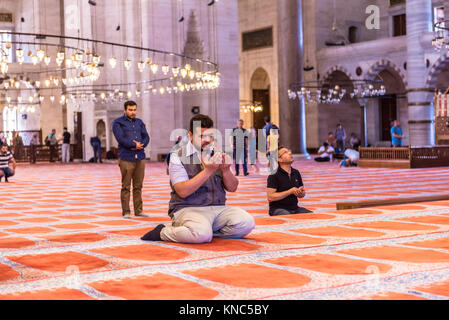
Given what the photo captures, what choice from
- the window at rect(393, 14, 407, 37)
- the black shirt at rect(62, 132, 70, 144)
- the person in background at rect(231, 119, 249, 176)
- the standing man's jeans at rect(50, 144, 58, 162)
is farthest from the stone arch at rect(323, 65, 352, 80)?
the person in background at rect(231, 119, 249, 176)

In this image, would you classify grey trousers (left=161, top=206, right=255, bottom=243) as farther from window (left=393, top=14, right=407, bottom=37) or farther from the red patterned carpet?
window (left=393, top=14, right=407, bottom=37)

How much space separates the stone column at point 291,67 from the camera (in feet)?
60.2

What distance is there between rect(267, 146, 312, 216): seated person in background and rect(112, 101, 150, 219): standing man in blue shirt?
1313 millimetres

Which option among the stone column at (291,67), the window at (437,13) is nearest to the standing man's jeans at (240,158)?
the stone column at (291,67)

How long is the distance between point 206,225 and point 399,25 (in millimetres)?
21129

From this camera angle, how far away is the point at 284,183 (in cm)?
510

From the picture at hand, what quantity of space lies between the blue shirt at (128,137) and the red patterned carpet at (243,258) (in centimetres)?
57

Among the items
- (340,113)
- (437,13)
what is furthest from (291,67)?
(437,13)

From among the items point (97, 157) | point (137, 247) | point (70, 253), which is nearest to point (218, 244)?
point (137, 247)

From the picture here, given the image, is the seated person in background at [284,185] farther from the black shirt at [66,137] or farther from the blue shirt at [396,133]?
the black shirt at [66,137]

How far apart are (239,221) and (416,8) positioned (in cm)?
1507

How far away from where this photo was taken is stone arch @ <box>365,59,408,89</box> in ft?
65.3

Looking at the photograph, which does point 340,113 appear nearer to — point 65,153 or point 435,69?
point 435,69

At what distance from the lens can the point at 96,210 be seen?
6.28 meters
